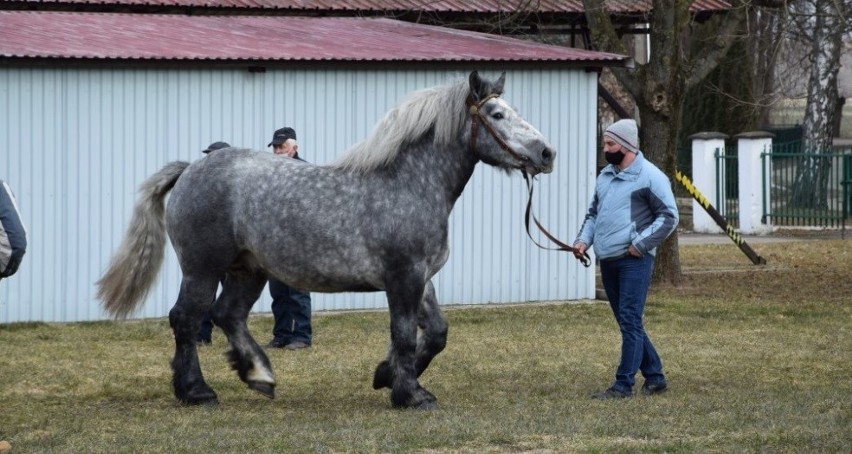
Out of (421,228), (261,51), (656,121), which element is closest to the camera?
(421,228)

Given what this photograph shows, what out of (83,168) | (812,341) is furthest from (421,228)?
(83,168)

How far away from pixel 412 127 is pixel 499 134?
54 cm

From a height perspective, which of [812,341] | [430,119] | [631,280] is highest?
[430,119]

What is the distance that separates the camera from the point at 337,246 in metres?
9.38

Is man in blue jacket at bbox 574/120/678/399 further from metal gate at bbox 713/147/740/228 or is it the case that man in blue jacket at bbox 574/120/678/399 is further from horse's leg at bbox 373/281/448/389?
metal gate at bbox 713/147/740/228

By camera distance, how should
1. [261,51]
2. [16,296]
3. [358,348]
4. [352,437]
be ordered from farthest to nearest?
[261,51] → [16,296] → [358,348] → [352,437]

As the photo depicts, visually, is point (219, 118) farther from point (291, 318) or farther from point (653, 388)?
point (653, 388)

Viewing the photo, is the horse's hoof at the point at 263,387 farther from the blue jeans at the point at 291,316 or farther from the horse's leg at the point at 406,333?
the blue jeans at the point at 291,316

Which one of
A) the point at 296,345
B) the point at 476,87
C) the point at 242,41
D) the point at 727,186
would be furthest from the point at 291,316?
the point at 727,186

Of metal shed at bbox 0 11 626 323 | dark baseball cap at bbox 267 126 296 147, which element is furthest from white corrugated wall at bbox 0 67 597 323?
dark baseball cap at bbox 267 126 296 147

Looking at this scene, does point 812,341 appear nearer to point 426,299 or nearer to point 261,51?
point 426,299

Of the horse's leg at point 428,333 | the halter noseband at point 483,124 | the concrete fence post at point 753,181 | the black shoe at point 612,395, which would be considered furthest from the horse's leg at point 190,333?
the concrete fence post at point 753,181

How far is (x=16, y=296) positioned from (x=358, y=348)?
12.0 feet

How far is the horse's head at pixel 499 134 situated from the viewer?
937 cm
